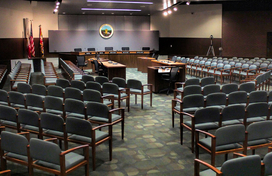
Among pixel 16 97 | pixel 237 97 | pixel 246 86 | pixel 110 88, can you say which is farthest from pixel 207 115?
pixel 16 97

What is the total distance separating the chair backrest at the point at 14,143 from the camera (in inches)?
137

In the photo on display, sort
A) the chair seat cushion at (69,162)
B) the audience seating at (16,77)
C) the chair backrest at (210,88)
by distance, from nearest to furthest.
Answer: the chair seat cushion at (69,162) → the chair backrest at (210,88) → the audience seating at (16,77)

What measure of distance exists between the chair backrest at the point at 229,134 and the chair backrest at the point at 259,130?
0.14 meters

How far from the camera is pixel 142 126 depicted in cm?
631

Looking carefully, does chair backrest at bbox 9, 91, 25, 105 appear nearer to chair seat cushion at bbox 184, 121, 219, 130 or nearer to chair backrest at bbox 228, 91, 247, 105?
chair seat cushion at bbox 184, 121, 219, 130

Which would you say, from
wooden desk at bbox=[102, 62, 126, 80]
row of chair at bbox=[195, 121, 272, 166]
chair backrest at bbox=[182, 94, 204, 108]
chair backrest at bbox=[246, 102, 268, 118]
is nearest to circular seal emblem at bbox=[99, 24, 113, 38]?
wooden desk at bbox=[102, 62, 126, 80]

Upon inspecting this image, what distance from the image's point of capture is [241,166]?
2.71 meters

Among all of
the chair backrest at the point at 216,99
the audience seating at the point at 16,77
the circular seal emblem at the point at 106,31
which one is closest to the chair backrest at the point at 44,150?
the chair backrest at the point at 216,99

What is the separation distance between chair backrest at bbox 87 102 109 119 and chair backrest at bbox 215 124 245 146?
1.96 metres

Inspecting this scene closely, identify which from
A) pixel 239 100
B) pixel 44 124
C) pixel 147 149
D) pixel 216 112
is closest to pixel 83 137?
pixel 44 124

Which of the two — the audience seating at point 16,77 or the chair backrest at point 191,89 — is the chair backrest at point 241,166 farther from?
the audience seating at point 16,77

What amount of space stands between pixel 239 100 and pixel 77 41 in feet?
58.9

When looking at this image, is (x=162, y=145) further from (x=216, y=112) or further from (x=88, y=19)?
(x=88, y=19)

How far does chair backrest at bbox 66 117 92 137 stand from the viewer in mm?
3994
